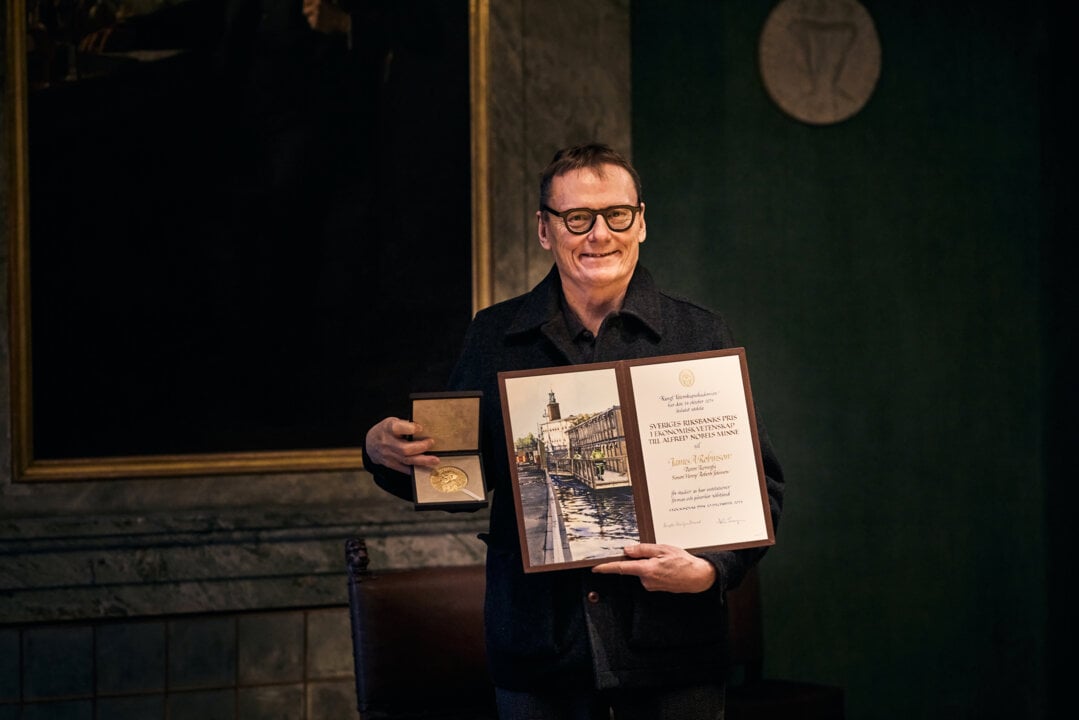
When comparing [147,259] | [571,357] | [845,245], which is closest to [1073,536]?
[845,245]

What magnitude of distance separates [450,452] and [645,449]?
1.14 ft

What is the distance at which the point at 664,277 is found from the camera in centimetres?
389

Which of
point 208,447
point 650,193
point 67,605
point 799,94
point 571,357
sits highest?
point 799,94

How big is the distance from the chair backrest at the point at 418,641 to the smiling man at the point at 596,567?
1.14m

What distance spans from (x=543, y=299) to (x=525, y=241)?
65.3 inches

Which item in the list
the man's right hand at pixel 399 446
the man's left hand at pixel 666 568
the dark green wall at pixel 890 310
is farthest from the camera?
the dark green wall at pixel 890 310

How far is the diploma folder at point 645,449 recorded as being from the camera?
6.47 feet

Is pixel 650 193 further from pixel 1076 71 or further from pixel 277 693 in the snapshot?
pixel 277 693

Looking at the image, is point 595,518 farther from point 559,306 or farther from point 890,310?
point 890,310

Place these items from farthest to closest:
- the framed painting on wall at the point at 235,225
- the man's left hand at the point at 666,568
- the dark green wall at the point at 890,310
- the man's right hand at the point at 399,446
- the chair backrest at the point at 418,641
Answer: the dark green wall at the point at 890,310, the framed painting on wall at the point at 235,225, the chair backrest at the point at 418,641, the man's right hand at the point at 399,446, the man's left hand at the point at 666,568

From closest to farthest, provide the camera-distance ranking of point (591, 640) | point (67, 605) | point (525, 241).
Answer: point (591, 640), point (67, 605), point (525, 241)

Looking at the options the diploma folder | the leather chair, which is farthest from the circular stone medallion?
the diploma folder
